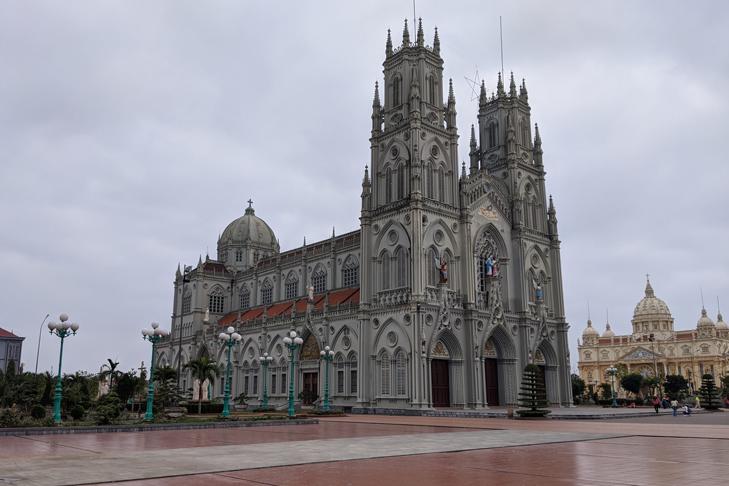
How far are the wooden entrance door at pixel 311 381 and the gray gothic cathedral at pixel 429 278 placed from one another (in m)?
0.11

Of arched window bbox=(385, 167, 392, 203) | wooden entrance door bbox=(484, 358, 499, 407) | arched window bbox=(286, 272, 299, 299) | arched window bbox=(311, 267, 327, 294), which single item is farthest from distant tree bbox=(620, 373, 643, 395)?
arched window bbox=(385, 167, 392, 203)

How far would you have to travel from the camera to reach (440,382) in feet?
171

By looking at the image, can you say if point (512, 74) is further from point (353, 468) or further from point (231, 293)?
point (353, 468)

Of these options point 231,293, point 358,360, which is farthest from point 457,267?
point 231,293

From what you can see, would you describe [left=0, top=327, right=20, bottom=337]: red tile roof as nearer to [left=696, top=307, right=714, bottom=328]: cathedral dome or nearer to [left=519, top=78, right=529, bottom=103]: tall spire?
[left=519, top=78, right=529, bottom=103]: tall spire

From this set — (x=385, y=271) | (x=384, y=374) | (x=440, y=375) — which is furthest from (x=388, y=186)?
(x=440, y=375)

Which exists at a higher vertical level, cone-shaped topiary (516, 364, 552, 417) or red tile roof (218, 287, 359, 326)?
red tile roof (218, 287, 359, 326)

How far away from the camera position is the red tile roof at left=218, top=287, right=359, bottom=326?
200 ft

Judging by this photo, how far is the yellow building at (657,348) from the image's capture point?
149 metres

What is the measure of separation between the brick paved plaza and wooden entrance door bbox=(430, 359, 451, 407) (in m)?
29.3

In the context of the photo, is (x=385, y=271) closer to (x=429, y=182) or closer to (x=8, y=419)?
(x=429, y=182)

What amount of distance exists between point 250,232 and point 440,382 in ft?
154

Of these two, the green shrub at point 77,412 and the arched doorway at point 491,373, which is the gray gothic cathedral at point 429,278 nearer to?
the arched doorway at point 491,373

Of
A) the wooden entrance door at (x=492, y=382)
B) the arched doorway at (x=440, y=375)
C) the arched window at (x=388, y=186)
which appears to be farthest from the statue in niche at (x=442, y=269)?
the wooden entrance door at (x=492, y=382)
